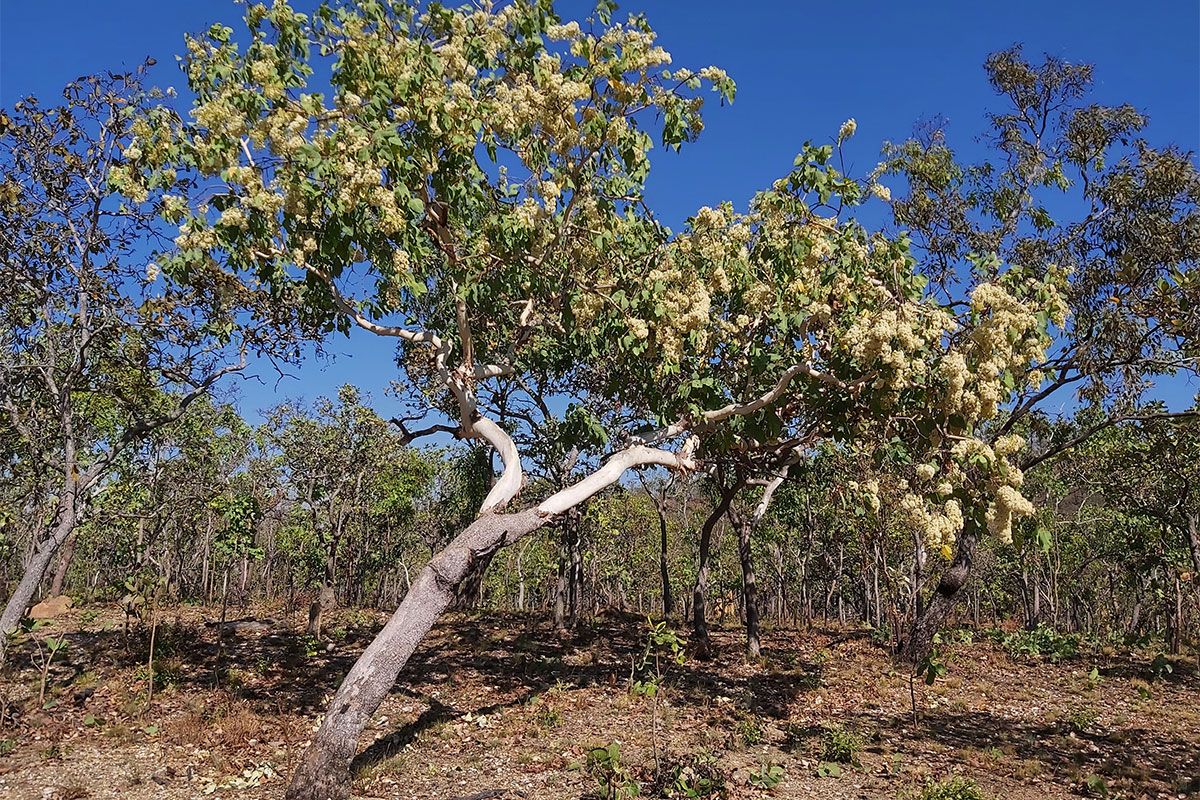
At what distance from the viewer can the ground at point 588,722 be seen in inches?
304

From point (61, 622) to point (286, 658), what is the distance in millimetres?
9906

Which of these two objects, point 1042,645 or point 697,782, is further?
point 1042,645

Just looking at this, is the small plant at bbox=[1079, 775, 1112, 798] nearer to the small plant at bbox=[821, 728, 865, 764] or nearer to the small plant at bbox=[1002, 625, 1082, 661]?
the small plant at bbox=[821, 728, 865, 764]

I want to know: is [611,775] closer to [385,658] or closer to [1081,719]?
[385,658]

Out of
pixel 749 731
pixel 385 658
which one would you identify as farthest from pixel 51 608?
pixel 749 731

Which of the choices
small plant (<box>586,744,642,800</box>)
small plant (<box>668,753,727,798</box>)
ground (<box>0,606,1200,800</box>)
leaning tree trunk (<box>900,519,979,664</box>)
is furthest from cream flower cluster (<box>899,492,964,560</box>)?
leaning tree trunk (<box>900,519,979,664</box>)

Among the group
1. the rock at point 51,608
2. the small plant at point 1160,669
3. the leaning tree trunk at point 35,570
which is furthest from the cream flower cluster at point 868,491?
the rock at point 51,608

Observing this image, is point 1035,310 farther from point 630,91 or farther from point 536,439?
point 536,439

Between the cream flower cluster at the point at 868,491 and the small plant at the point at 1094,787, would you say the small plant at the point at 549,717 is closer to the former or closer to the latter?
the cream flower cluster at the point at 868,491

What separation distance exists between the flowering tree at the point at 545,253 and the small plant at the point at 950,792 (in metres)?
2.50

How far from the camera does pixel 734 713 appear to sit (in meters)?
10.7

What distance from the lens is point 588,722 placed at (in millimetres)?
10164

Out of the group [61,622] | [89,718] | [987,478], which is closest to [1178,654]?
[987,478]

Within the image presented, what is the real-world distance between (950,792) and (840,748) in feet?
6.40
